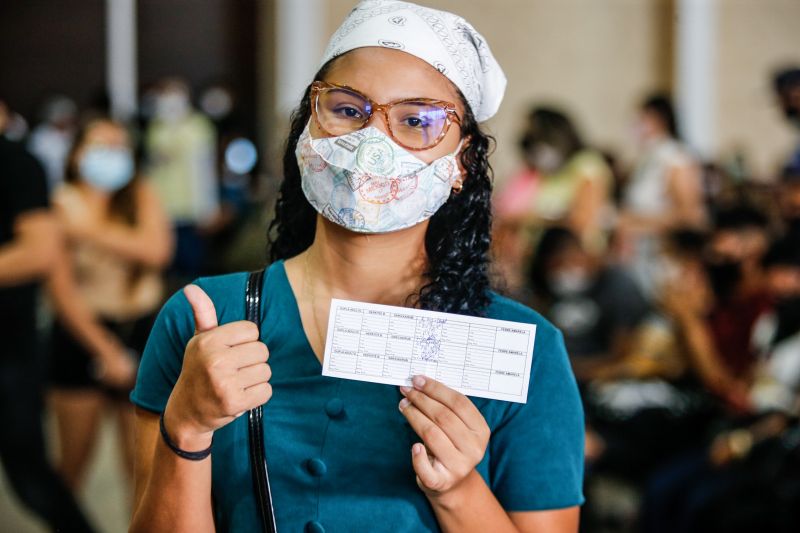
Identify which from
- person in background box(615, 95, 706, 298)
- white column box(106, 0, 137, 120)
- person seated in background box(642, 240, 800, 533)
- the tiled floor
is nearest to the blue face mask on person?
the tiled floor

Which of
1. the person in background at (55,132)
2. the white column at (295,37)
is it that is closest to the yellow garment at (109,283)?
the white column at (295,37)

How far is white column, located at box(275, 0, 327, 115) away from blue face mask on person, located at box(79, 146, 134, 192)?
3.65m

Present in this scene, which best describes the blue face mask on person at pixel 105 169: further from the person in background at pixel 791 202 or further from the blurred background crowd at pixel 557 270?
the person in background at pixel 791 202

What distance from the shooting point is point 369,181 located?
133cm

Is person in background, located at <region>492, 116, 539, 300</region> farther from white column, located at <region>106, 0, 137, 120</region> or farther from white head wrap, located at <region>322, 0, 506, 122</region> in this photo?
white column, located at <region>106, 0, 137, 120</region>

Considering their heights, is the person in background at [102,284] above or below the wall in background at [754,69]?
below

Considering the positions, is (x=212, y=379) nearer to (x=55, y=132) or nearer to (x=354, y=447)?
(x=354, y=447)

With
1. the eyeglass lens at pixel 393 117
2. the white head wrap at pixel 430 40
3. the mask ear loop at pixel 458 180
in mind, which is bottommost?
the mask ear loop at pixel 458 180

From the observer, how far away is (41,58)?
860 centimetres

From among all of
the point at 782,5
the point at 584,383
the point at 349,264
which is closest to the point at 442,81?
the point at 349,264

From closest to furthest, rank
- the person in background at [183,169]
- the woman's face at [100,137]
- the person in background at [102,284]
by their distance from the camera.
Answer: the person in background at [102,284] → the woman's face at [100,137] → the person in background at [183,169]

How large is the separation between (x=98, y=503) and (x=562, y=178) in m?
2.71

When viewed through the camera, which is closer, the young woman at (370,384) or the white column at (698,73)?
the young woman at (370,384)

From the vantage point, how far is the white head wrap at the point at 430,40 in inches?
52.4
